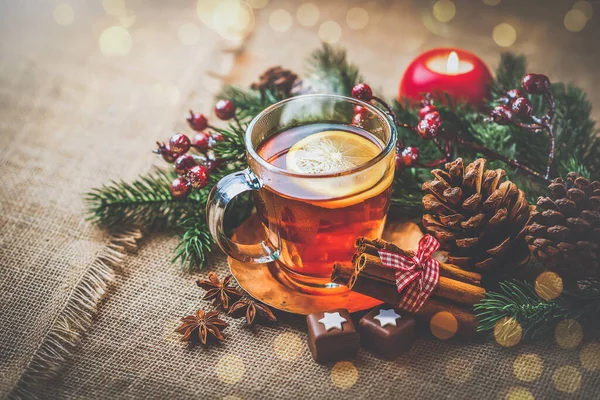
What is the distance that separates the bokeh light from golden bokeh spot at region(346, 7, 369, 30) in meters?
0.35

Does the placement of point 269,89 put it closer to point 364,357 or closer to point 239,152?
point 239,152

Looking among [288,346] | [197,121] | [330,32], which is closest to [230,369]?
[288,346]

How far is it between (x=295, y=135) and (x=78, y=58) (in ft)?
3.63

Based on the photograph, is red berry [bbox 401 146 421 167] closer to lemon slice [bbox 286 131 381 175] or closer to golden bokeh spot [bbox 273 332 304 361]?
lemon slice [bbox 286 131 381 175]

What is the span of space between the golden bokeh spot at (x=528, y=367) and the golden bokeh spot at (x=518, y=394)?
0.06 feet

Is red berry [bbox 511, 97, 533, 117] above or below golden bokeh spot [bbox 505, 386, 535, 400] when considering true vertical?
above

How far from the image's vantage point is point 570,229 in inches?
38.5

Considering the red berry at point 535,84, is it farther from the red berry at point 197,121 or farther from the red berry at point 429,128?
the red berry at point 197,121

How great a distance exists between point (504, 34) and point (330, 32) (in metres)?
0.59

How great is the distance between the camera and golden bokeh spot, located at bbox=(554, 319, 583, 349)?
3.30ft

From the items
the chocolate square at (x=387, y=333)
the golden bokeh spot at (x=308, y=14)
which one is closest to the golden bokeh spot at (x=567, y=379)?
the chocolate square at (x=387, y=333)

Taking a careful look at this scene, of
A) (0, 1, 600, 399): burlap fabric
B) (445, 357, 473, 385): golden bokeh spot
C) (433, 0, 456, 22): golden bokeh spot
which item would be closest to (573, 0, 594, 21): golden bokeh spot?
(0, 1, 600, 399): burlap fabric

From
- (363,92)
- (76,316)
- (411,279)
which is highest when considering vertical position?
(363,92)

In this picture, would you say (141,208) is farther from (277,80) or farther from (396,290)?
(396,290)
